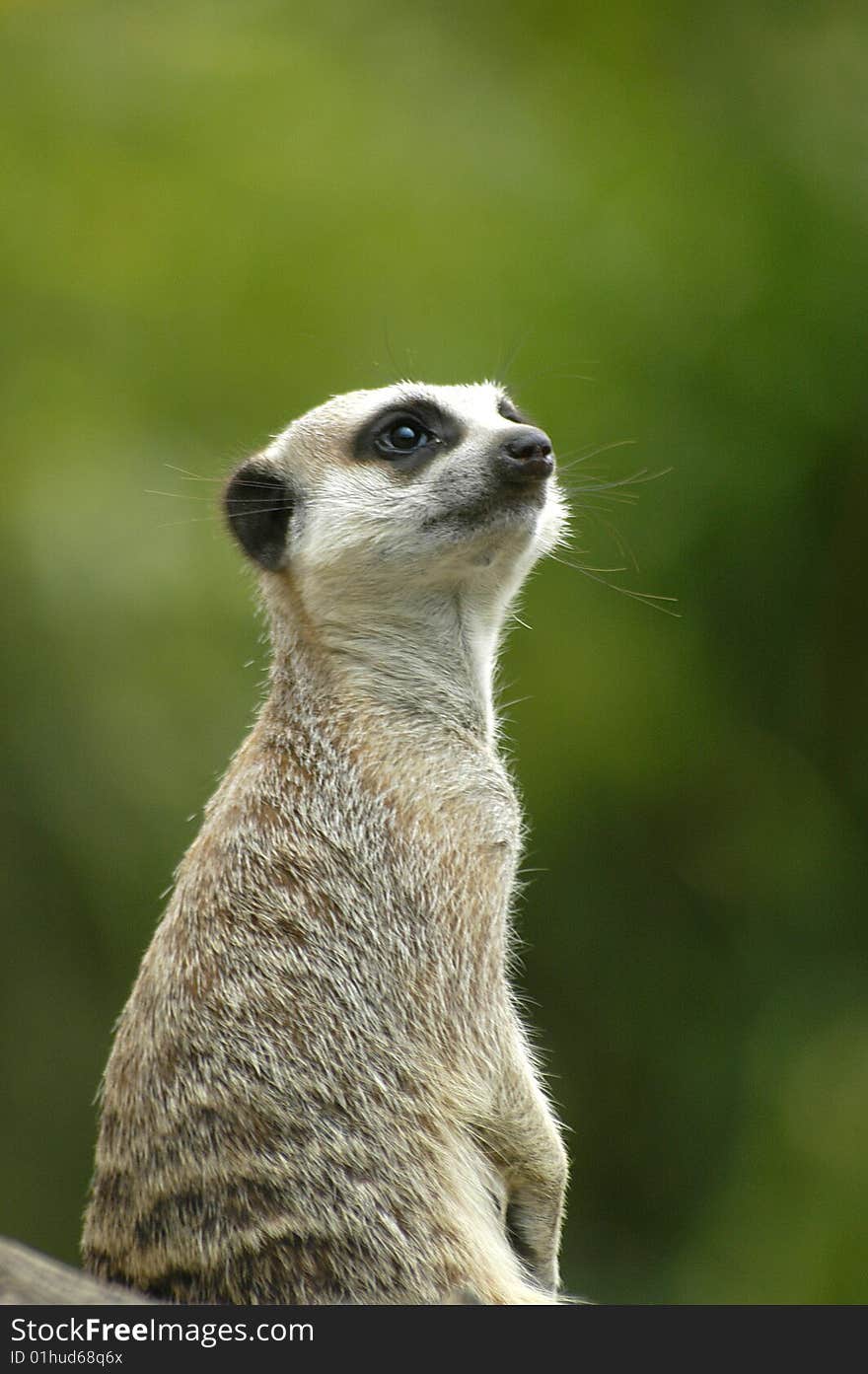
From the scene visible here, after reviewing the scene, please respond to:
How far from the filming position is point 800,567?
4.89m

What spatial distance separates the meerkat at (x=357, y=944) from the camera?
197 cm

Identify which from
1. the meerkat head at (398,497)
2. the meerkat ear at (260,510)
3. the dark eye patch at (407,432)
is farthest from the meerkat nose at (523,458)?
the meerkat ear at (260,510)

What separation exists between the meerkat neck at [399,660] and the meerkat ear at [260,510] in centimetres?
14

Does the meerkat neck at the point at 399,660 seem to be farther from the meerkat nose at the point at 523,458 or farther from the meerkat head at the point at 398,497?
the meerkat nose at the point at 523,458

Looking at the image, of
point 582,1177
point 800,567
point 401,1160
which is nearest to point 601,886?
point 582,1177

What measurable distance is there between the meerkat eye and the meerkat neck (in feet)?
0.82

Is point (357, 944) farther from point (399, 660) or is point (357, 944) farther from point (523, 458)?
point (523, 458)

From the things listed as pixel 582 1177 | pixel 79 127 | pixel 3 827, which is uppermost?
pixel 79 127

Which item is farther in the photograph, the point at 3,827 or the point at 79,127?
the point at 79,127

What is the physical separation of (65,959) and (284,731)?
2407mm

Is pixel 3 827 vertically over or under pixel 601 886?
over

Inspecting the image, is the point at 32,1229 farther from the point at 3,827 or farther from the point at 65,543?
the point at 65,543

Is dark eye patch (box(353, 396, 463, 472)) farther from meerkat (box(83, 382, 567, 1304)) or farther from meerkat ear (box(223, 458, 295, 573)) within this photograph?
meerkat ear (box(223, 458, 295, 573))

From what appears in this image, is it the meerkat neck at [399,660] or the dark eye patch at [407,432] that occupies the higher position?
the dark eye patch at [407,432]
